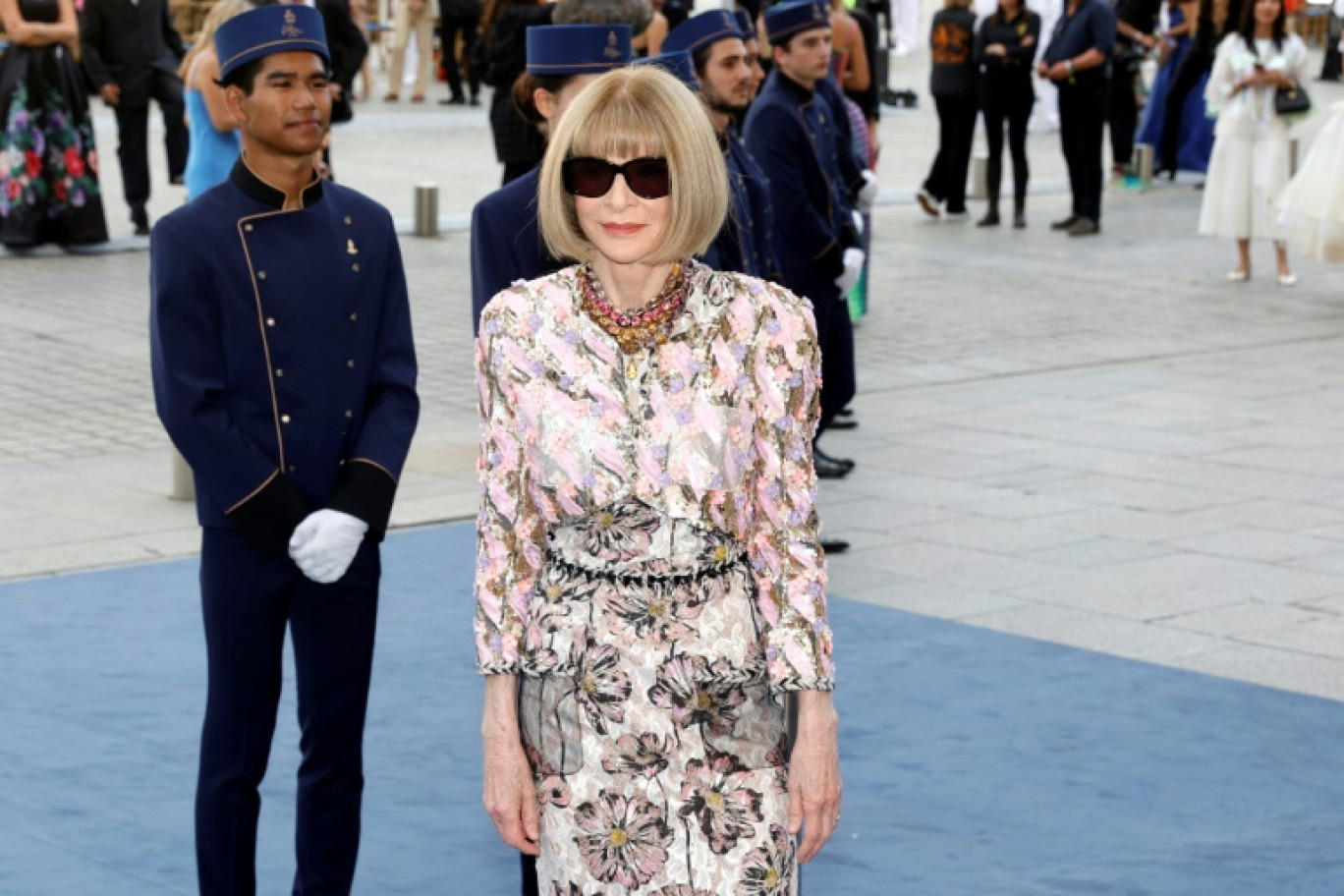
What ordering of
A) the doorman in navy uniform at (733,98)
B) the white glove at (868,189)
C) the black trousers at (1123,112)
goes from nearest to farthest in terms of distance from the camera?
the doorman in navy uniform at (733,98), the white glove at (868,189), the black trousers at (1123,112)

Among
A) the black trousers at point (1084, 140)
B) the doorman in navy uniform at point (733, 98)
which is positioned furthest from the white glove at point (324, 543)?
the black trousers at point (1084, 140)

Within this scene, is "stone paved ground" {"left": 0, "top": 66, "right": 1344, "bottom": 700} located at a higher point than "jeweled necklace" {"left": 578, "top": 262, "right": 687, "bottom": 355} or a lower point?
lower

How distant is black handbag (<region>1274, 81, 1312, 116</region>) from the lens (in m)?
16.2

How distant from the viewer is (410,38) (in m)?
31.5

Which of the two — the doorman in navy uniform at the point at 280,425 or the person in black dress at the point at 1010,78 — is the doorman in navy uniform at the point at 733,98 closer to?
the doorman in navy uniform at the point at 280,425

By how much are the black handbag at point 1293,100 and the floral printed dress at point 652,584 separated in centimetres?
1358

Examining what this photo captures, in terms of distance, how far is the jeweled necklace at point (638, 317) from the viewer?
350 cm

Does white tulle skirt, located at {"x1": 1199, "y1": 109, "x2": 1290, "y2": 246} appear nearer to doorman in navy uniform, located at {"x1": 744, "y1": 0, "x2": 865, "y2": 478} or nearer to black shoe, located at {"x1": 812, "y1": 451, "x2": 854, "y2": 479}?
black shoe, located at {"x1": 812, "y1": 451, "x2": 854, "y2": 479}

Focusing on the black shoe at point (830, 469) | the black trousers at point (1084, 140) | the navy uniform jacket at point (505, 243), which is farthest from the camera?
the black trousers at point (1084, 140)

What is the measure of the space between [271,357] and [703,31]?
3.59 metres

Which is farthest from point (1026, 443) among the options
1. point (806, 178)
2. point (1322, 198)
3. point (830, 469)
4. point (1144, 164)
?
point (1144, 164)

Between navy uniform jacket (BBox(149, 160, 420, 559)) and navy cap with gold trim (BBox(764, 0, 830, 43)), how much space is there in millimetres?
4735

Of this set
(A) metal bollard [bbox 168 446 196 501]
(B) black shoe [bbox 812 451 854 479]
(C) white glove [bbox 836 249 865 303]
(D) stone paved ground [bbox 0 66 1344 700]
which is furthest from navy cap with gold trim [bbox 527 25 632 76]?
(B) black shoe [bbox 812 451 854 479]

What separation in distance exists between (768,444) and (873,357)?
983cm
